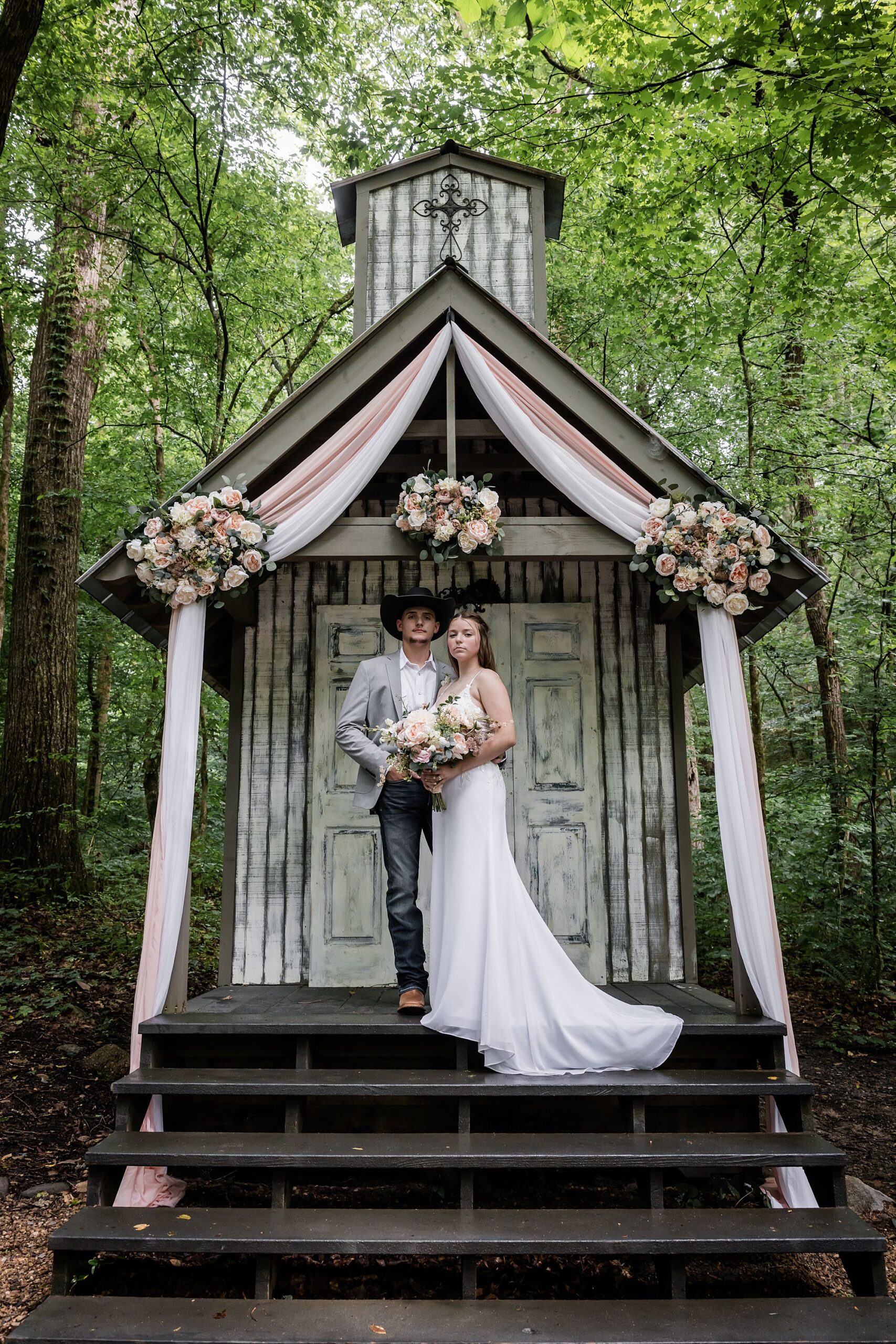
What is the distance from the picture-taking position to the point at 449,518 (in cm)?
482

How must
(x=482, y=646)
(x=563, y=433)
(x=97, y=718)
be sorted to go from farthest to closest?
(x=97, y=718) < (x=563, y=433) < (x=482, y=646)

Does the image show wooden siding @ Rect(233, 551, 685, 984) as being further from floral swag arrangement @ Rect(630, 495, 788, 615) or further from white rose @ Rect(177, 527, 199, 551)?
white rose @ Rect(177, 527, 199, 551)

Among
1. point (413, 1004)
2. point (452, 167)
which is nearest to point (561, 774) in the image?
point (413, 1004)

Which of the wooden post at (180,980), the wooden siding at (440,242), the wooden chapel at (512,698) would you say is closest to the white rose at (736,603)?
the wooden chapel at (512,698)

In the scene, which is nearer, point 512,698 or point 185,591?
point 185,591

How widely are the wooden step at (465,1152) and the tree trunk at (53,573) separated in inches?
228

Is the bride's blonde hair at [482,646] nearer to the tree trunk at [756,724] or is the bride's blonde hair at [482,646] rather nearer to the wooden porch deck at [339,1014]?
the wooden porch deck at [339,1014]

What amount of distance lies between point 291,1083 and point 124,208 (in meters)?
9.70

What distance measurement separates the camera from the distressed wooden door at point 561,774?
577 cm

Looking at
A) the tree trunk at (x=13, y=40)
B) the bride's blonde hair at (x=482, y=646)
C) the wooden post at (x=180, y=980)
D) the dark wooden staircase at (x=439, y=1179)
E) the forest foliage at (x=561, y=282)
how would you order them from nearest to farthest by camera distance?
the dark wooden staircase at (x=439, y=1179), the wooden post at (x=180, y=980), the bride's blonde hair at (x=482, y=646), the tree trunk at (x=13, y=40), the forest foliage at (x=561, y=282)

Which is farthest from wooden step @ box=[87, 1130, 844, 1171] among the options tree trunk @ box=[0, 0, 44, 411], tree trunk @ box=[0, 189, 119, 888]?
tree trunk @ box=[0, 0, 44, 411]

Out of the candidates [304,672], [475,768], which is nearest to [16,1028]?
[304,672]

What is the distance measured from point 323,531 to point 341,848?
2.17 m

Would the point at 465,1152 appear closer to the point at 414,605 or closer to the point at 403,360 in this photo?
the point at 414,605
